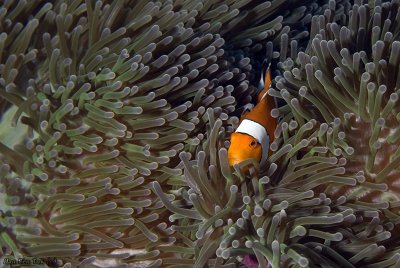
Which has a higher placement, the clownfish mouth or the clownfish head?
the clownfish head

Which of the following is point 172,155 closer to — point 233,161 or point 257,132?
point 233,161

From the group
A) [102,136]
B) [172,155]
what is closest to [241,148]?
[172,155]

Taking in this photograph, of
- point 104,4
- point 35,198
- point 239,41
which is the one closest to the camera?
point 35,198

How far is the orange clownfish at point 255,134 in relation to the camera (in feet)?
6.13

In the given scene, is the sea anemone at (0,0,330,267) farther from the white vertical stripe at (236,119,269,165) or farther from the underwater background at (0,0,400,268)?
the white vertical stripe at (236,119,269,165)

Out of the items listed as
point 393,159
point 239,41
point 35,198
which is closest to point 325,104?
point 393,159

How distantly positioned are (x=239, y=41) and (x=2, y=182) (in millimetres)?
1405

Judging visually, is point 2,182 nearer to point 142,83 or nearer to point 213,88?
point 142,83

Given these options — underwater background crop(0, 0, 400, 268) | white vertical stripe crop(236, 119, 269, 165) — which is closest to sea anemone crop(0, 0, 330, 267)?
underwater background crop(0, 0, 400, 268)

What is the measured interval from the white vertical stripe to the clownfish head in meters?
0.03

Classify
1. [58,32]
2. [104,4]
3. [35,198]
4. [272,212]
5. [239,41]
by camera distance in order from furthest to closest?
[239,41]
[104,4]
[58,32]
[35,198]
[272,212]

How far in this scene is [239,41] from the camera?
2547 mm

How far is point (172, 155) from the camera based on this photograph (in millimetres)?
1947

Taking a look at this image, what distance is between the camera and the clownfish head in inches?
73.3
